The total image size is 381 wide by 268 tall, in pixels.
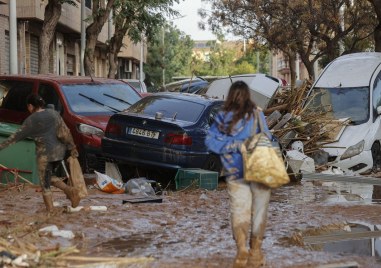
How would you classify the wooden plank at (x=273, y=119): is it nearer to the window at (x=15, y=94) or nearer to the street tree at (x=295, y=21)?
the window at (x=15, y=94)

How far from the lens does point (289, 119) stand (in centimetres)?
1494

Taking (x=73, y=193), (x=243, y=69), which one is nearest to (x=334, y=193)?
(x=73, y=193)

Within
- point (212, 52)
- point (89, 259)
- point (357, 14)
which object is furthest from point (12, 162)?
point (212, 52)

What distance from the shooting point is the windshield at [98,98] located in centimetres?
1304

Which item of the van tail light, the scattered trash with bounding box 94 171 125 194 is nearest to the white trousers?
the scattered trash with bounding box 94 171 125 194

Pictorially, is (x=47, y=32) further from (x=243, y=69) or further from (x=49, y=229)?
(x=243, y=69)

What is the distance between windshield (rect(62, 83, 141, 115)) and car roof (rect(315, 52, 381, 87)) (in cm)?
489

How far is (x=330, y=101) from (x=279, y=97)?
1.99m

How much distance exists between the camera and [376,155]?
49.0ft

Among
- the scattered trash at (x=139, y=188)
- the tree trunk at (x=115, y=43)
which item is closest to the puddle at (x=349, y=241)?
the scattered trash at (x=139, y=188)

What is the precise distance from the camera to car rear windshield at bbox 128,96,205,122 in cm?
1195

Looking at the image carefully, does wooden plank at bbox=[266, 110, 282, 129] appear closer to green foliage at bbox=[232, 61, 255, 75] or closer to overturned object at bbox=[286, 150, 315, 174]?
overturned object at bbox=[286, 150, 315, 174]

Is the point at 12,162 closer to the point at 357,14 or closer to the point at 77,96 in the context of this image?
the point at 77,96

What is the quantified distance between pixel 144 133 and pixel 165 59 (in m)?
63.8
